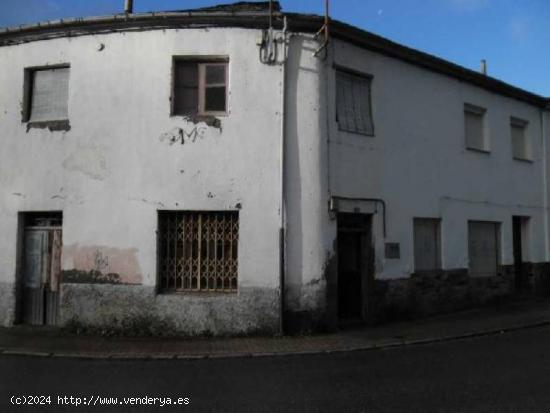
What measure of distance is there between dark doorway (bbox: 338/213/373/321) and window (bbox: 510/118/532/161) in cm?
706

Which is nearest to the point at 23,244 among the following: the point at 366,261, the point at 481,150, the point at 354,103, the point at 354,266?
the point at 354,266

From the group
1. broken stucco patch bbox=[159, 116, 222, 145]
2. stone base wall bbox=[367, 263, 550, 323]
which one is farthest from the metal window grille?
stone base wall bbox=[367, 263, 550, 323]

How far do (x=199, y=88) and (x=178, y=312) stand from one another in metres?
4.52

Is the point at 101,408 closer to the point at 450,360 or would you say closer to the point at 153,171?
the point at 450,360

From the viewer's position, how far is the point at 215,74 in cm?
1249

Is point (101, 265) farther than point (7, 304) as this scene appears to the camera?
No

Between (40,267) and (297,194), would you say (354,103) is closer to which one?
(297,194)

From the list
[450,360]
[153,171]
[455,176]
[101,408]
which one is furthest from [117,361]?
[455,176]

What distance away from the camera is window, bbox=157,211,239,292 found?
39.8ft

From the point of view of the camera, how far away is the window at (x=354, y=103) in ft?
42.5

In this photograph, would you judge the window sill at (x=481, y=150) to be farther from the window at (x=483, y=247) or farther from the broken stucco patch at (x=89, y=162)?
the broken stucco patch at (x=89, y=162)

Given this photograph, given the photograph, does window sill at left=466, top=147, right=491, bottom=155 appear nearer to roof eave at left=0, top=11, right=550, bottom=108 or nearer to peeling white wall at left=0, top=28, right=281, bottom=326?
roof eave at left=0, top=11, right=550, bottom=108

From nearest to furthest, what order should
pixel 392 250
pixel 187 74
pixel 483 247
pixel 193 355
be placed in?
pixel 193 355
pixel 187 74
pixel 392 250
pixel 483 247

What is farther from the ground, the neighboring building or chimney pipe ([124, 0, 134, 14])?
chimney pipe ([124, 0, 134, 14])
